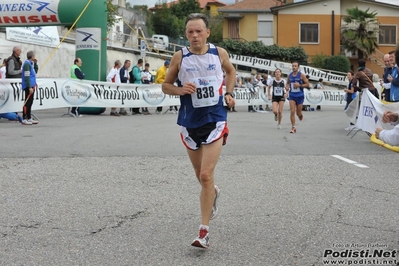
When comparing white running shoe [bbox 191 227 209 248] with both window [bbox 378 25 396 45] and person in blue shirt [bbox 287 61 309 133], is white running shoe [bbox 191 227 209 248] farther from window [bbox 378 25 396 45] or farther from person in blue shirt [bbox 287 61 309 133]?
window [bbox 378 25 396 45]

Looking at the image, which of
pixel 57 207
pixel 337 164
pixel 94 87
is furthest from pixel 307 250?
pixel 94 87

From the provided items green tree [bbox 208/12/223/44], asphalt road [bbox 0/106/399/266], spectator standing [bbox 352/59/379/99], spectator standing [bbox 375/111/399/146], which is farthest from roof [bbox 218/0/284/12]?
spectator standing [bbox 375/111/399/146]

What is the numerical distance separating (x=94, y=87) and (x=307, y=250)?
17767 mm

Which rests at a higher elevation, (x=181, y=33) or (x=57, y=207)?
(x=181, y=33)

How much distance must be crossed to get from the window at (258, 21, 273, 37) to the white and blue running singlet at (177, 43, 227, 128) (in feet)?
212

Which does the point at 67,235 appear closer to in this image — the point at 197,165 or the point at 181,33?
the point at 197,165

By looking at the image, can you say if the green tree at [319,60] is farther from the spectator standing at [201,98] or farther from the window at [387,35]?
the spectator standing at [201,98]

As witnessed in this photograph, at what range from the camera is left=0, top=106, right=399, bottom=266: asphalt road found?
18.1ft

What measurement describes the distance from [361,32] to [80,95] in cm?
4646

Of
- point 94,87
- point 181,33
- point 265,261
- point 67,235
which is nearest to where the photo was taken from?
point 265,261

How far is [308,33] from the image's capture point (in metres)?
66.6

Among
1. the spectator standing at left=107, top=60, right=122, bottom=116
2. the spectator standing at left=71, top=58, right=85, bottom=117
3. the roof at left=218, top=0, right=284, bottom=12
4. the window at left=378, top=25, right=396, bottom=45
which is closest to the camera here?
the spectator standing at left=71, top=58, right=85, bottom=117

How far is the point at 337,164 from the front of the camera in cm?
1115

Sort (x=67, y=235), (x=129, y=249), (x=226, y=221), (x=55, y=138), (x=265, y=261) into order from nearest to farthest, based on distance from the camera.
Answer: (x=265, y=261) < (x=129, y=249) < (x=67, y=235) < (x=226, y=221) < (x=55, y=138)
